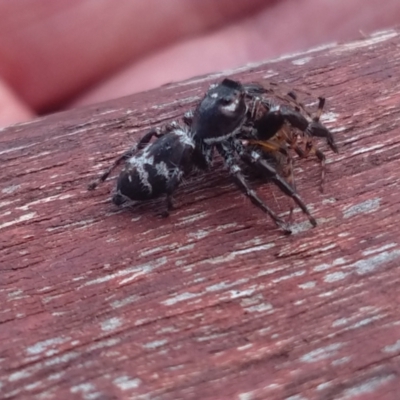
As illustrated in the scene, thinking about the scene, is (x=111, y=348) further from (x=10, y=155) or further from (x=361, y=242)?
(x=10, y=155)

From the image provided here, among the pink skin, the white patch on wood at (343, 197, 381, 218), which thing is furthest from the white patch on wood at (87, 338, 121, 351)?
the pink skin

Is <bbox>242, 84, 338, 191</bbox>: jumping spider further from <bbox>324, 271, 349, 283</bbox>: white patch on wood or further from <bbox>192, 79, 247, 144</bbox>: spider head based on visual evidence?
<bbox>324, 271, 349, 283</bbox>: white patch on wood

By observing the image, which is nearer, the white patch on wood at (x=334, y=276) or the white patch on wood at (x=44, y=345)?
the white patch on wood at (x=44, y=345)

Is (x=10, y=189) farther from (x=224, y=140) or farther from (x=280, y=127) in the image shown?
(x=280, y=127)

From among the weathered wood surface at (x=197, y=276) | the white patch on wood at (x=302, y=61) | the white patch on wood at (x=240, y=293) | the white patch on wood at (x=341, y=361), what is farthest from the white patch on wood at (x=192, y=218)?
the white patch on wood at (x=302, y=61)

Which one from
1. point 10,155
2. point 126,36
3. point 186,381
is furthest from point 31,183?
point 126,36

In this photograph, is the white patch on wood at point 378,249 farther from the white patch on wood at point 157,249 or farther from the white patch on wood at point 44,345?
the white patch on wood at point 44,345

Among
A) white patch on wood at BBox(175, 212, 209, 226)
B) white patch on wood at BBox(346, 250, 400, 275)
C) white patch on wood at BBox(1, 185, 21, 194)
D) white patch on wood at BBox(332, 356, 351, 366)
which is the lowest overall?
white patch on wood at BBox(332, 356, 351, 366)

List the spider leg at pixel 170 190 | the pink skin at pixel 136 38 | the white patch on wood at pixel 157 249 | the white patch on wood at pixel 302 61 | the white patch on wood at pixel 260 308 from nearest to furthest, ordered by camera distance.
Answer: the white patch on wood at pixel 260 308 < the white patch on wood at pixel 157 249 < the spider leg at pixel 170 190 < the white patch on wood at pixel 302 61 < the pink skin at pixel 136 38
